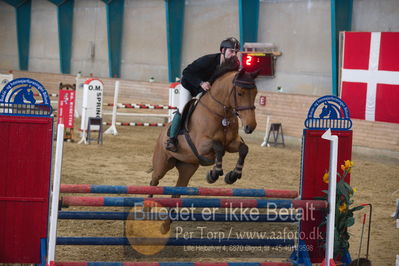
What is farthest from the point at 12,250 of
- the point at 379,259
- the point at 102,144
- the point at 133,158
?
the point at 102,144

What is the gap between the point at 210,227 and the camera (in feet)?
20.5

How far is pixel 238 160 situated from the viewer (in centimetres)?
513

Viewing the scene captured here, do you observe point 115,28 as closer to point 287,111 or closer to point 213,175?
point 287,111

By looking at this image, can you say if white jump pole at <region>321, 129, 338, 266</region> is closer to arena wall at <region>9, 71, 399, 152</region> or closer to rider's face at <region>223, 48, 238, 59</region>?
rider's face at <region>223, 48, 238, 59</region>

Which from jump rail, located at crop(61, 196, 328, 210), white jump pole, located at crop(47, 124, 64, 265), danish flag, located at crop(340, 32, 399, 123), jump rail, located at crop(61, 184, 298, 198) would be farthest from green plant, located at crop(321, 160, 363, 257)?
danish flag, located at crop(340, 32, 399, 123)

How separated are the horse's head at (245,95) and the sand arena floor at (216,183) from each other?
47.6 inches

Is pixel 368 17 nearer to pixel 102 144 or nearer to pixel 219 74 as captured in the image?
pixel 102 144

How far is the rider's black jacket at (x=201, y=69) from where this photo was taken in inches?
216

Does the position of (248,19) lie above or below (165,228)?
above

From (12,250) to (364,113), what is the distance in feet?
32.9

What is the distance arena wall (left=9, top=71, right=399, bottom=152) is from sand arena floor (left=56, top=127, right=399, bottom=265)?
37 cm

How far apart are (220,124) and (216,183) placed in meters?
3.76

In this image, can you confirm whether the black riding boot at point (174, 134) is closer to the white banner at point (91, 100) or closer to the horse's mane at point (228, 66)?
the horse's mane at point (228, 66)

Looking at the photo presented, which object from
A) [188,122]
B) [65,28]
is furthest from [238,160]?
[65,28]
